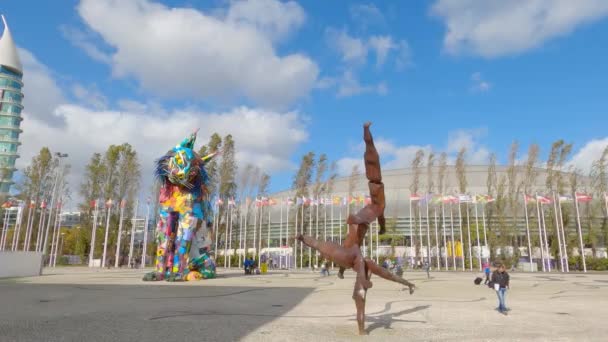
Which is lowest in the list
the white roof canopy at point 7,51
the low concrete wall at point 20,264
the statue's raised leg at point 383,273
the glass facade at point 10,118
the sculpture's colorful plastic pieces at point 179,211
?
the low concrete wall at point 20,264

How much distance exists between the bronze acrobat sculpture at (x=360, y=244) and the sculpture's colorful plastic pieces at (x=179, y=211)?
43.7 ft

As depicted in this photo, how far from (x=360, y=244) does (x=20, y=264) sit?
25.4 metres

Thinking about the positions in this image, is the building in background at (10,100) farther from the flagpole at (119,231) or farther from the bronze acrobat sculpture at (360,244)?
the bronze acrobat sculpture at (360,244)

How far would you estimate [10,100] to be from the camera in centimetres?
9194

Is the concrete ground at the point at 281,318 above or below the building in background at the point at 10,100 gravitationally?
below

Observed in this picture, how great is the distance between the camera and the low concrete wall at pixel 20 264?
79.1 feet

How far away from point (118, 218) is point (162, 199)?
→ 35199 millimetres

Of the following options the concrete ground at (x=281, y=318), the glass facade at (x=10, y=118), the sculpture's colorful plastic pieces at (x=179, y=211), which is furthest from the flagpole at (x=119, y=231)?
the glass facade at (x=10, y=118)

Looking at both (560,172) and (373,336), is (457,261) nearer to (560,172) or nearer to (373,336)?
(560,172)

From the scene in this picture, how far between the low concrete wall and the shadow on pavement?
37.5ft

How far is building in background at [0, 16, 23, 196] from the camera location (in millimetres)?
88938

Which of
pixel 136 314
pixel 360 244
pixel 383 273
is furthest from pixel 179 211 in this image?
pixel 383 273

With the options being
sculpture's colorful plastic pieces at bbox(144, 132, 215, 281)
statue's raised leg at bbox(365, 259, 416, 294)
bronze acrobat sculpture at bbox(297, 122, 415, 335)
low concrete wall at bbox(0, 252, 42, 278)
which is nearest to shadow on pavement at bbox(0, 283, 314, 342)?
bronze acrobat sculpture at bbox(297, 122, 415, 335)

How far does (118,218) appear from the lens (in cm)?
5209
